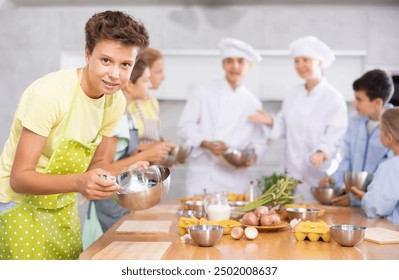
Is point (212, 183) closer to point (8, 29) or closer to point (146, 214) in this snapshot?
point (146, 214)

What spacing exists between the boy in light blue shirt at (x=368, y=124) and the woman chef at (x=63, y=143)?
1.02 m

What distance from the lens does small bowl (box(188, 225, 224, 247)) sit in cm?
121

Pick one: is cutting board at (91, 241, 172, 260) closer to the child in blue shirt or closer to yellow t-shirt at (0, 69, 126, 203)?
yellow t-shirt at (0, 69, 126, 203)

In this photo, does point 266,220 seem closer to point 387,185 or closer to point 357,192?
point 387,185

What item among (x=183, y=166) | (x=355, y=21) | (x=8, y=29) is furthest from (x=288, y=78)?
(x=8, y=29)

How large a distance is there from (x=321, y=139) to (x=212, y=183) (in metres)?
0.55

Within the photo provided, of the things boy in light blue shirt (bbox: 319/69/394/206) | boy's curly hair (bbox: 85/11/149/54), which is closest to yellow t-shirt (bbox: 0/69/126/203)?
boy's curly hair (bbox: 85/11/149/54)

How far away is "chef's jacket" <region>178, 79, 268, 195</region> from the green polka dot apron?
4.42 feet

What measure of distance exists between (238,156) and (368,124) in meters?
0.54

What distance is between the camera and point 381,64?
129 inches

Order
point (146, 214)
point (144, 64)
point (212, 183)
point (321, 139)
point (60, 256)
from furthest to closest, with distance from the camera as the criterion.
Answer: point (212, 183) < point (321, 139) < point (144, 64) < point (146, 214) < point (60, 256)

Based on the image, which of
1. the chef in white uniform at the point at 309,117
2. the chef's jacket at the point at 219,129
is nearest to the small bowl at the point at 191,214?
the chef in white uniform at the point at 309,117

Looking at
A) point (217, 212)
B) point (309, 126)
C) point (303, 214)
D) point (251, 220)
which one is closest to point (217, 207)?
point (217, 212)

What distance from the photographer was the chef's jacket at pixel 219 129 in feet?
8.83
